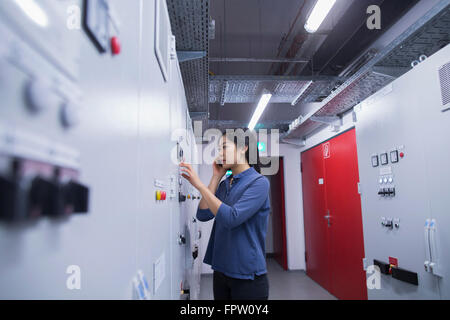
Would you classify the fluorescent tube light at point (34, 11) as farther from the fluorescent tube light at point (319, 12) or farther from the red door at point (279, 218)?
the red door at point (279, 218)

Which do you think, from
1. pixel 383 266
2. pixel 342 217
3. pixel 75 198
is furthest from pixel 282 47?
pixel 75 198

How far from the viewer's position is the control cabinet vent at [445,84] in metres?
1.53

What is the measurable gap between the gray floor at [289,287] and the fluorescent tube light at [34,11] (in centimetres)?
406

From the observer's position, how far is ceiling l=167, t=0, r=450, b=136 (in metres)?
2.51

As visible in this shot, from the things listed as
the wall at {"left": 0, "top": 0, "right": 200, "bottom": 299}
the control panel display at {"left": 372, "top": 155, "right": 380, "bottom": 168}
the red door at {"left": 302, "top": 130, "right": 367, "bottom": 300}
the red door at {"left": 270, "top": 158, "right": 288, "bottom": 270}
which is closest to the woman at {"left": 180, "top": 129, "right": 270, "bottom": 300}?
the wall at {"left": 0, "top": 0, "right": 200, "bottom": 299}

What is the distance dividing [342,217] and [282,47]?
97.9 inches

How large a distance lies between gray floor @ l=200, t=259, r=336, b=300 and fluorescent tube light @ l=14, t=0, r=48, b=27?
13.3 feet

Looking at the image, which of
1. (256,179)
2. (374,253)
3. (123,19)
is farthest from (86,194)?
(374,253)

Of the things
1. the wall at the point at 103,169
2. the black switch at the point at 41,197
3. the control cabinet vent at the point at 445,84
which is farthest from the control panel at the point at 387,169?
the black switch at the point at 41,197

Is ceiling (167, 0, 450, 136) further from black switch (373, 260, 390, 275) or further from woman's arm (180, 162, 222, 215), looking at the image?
black switch (373, 260, 390, 275)

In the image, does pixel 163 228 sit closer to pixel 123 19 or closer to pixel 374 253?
pixel 123 19

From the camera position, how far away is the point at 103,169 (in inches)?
17.7

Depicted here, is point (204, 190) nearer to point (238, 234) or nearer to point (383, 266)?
point (238, 234)

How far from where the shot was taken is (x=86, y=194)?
323mm
